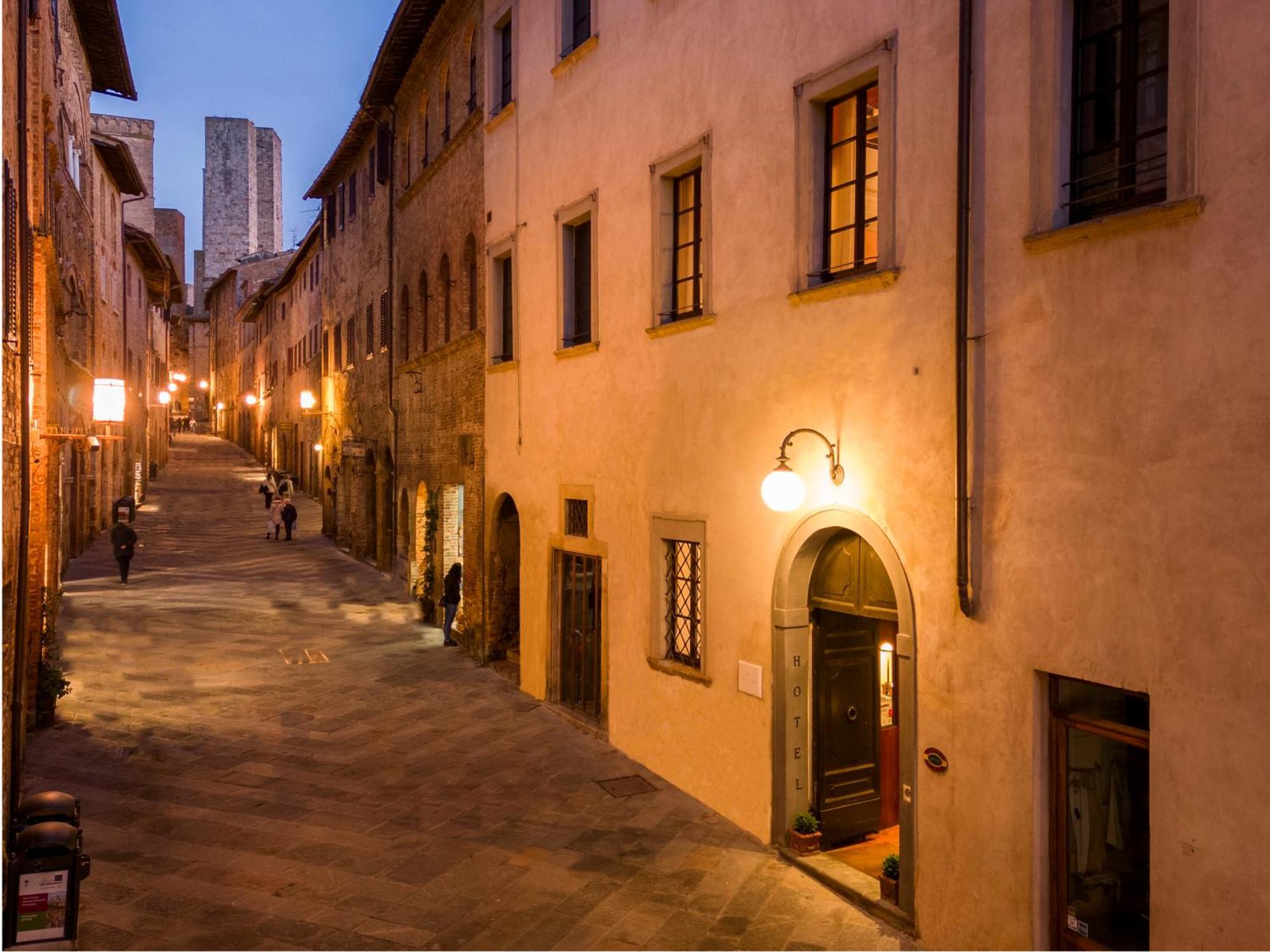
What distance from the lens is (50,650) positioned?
13.0 meters

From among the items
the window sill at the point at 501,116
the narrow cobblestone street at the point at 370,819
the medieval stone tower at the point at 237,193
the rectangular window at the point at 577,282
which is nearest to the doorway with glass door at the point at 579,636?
the narrow cobblestone street at the point at 370,819

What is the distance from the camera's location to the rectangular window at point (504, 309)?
14.4 meters

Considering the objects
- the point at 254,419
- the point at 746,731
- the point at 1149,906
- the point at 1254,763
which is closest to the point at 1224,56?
the point at 1254,763

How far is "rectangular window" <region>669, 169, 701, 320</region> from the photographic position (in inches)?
383

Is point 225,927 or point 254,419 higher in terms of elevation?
point 254,419

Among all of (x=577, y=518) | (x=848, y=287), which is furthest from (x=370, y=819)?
(x=848, y=287)

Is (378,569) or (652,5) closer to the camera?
(652,5)

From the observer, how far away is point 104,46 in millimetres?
19750

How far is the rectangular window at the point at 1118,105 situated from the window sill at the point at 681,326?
3813mm

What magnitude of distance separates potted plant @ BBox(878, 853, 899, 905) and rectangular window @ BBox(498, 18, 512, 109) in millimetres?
11408

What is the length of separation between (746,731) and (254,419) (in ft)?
174

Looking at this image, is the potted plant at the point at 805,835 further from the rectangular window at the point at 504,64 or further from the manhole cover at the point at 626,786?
the rectangular window at the point at 504,64

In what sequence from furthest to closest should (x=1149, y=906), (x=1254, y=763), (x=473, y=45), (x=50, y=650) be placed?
(x=473, y=45) → (x=50, y=650) → (x=1149, y=906) → (x=1254, y=763)

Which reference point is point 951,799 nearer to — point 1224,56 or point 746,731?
point 746,731
